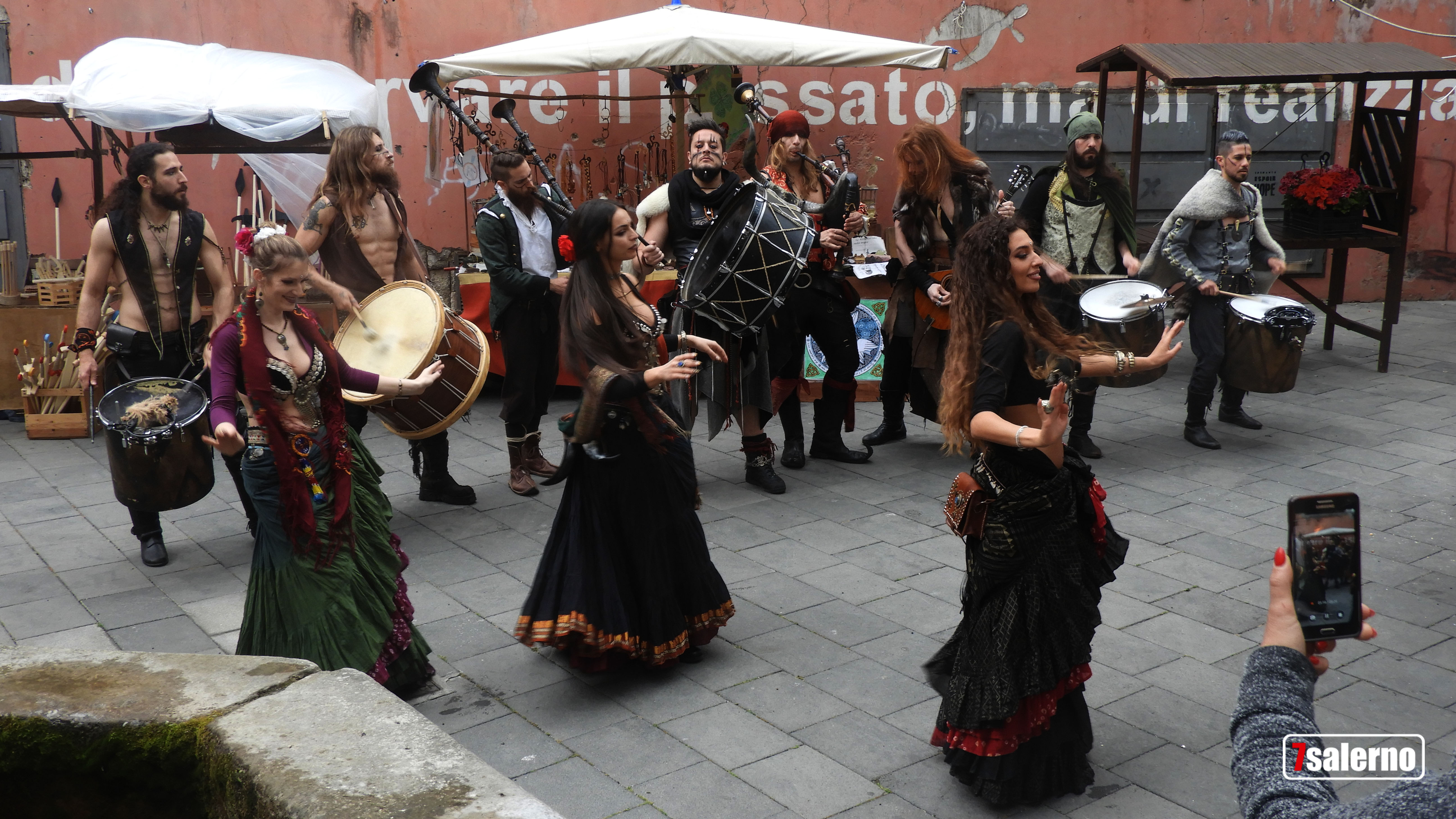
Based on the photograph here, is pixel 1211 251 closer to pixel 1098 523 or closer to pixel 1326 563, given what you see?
pixel 1098 523

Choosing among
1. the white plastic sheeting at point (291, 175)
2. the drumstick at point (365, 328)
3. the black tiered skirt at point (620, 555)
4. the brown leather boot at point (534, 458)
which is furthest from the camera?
the white plastic sheeting at point (291, 175)

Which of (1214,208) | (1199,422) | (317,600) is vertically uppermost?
(1214,208)

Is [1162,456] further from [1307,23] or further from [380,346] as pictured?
[1307,23]

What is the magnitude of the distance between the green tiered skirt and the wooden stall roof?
605cm

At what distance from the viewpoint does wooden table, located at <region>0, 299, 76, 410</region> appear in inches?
325

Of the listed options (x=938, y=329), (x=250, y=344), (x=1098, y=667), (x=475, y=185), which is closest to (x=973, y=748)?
(x=1098, y=667)

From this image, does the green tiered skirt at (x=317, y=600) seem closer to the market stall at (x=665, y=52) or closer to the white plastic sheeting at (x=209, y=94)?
the white plastic sheeting at (x=209, y=94)

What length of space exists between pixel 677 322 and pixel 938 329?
161 cm

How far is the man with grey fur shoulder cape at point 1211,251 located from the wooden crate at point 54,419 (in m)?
6.86

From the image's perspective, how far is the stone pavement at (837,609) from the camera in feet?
12.4

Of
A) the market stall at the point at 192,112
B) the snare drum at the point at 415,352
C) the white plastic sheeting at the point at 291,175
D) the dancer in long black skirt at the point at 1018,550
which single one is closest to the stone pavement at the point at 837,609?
the dancer in long black skirt at the point at 1018,550

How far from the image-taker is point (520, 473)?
6.79 metres

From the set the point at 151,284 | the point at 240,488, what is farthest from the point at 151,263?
the point at 240,488

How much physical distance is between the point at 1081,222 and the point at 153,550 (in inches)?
206
